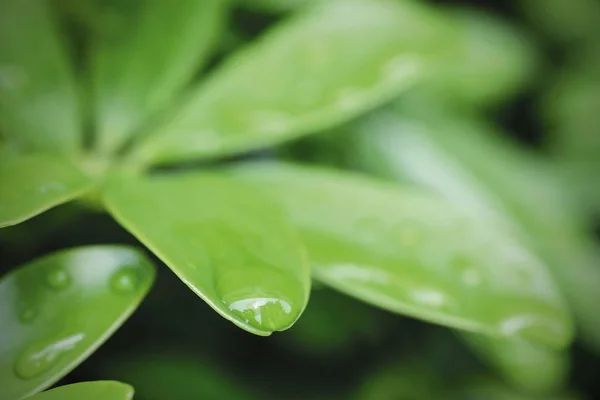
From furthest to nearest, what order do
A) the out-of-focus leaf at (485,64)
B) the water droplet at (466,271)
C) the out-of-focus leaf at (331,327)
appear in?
the out-of-focus leaf at (485,64)
the out-of-focus leaf at (331,327)
the water droplet at (466,271)

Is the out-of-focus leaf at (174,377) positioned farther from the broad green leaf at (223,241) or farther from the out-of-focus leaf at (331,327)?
the broad green leaf at (223,241)

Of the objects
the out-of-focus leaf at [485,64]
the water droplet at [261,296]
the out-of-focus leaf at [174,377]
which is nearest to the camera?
the water droplet at [261,296]

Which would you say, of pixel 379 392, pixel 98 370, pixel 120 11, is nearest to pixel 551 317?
pixel 379 392

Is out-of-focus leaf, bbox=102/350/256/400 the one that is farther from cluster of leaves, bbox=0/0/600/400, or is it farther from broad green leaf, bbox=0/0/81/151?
broad green leaf, bbox=0/0/81/151

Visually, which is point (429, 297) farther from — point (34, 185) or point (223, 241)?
point (34, 185)

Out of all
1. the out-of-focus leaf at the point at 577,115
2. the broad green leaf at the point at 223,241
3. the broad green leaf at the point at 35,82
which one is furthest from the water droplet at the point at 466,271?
the out-of-focus leaf at the point at 577,115

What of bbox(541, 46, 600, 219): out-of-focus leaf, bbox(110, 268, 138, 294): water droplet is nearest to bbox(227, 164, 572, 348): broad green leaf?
bbox(110, 268, 138, 294): water droplet

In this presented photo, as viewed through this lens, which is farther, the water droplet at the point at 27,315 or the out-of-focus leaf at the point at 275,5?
the out-of-focus leaf at the point at 275,5

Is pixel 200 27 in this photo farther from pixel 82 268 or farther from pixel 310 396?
pixel 310 396
